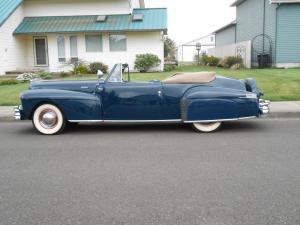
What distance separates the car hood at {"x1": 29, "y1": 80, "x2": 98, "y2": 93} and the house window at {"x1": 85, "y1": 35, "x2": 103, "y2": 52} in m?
16.6

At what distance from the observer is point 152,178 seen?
16.0 ft

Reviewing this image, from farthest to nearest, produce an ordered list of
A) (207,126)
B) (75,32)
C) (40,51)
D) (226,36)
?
(226,36) → (40,51) → (75,32) → (207,126)

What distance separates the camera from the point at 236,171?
16.7 ft

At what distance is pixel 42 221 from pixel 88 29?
20.5m

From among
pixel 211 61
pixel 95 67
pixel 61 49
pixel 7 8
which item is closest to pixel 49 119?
pixel 95 67

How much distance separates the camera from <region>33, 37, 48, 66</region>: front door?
25.6m

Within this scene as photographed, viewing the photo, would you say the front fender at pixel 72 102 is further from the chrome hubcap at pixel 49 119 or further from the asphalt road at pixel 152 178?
the asphalt road at pixel 152 178

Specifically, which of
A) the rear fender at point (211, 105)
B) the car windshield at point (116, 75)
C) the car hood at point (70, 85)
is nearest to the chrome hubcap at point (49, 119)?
the car hood at point (70, 85)

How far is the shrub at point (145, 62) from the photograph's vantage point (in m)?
23.2

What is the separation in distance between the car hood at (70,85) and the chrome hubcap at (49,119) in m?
0.55

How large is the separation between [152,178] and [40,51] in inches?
897

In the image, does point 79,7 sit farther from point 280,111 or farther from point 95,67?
point 280,111

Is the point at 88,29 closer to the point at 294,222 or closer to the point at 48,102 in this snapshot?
the point at 48,102

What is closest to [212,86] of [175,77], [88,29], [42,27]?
[175,77]
